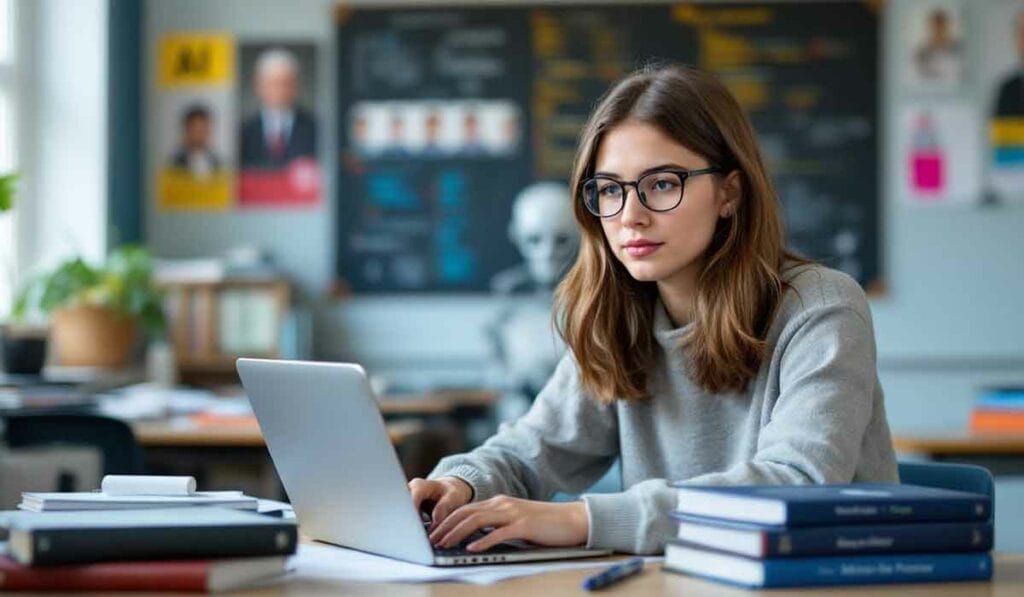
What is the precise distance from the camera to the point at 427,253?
598 cm

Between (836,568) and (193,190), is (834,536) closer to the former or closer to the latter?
(836,568)

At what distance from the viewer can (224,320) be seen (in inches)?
226

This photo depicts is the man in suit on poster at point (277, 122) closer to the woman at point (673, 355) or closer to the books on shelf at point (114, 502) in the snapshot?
the woman at point (673, 355)

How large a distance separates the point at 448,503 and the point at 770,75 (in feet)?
14.2

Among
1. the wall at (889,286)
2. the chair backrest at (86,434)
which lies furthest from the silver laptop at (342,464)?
the wall at (889,286)

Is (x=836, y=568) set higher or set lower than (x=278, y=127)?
lower

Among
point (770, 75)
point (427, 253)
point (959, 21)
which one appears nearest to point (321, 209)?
point (427, 253)

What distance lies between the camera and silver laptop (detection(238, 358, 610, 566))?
153 cm

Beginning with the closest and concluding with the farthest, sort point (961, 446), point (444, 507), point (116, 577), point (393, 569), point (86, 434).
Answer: point (116, 577)
point (393, 569)
point (444, 507)
point (86, 434)
point (961, 446)

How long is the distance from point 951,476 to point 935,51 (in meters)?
4.13

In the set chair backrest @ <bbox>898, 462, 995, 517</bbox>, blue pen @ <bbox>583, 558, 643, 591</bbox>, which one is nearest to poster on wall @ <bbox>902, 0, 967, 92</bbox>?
chair backrest @ <bbox>898, 462, 995, 517</bbox>

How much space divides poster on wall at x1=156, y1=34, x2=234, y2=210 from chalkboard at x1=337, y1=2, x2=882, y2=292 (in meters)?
0.45

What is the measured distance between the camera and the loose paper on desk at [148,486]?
1750mm

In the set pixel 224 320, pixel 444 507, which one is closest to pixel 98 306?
pixel 224 320
